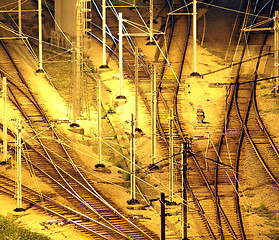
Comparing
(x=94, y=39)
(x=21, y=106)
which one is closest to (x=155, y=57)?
(x=94, y=39)

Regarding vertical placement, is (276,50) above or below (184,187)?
above

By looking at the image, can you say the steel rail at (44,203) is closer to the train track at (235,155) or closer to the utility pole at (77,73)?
the train track at (235,155)

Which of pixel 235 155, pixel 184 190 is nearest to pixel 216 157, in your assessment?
pixel 235 155

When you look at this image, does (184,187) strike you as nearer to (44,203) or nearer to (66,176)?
(44,203)

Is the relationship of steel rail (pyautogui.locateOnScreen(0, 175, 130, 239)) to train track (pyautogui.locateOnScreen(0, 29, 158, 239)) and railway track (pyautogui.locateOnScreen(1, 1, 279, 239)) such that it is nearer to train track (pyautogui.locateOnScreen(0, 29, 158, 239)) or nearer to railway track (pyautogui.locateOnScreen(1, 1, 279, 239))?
train track (pyautogui.locateOnScreen(0, 29, 158, 239))

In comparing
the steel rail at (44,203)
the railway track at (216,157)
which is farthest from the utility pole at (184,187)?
the steel rail at (44,203)

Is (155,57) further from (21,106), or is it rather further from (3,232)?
(3,232)

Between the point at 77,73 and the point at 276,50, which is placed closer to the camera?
the point at 77,73

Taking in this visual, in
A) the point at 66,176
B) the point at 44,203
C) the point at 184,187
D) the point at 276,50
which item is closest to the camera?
the point at 184,187

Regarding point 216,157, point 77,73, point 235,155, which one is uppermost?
point 77,73
